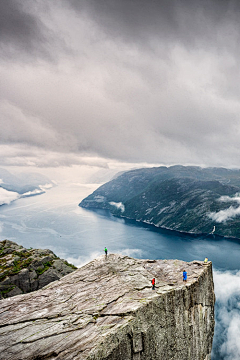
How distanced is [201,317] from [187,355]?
5.62 meters

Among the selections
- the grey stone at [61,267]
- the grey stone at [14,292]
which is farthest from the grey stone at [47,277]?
the grey stone at [14,292]

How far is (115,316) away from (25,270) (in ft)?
80.9

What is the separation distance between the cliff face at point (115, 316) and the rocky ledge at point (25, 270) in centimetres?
1052

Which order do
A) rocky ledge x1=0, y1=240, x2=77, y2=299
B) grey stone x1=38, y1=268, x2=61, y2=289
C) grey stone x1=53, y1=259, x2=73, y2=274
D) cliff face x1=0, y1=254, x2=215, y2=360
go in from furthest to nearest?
grey stone x1=53, y1=259, x2=73, y2=274 < grey stone x1=38, y1=268, x2=61, y2=289 < rocky ledge x1=0, y1=240, x2=77, y2=299 < cliff face x1=0, y1=254, x2=215, y2=360

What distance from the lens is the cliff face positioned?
15.7 meters

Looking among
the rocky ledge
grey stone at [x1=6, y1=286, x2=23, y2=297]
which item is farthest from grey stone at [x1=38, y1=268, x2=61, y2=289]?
grey stone at [x1=6, y1=286, x2=23, y2=297]

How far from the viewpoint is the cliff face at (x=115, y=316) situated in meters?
15.7

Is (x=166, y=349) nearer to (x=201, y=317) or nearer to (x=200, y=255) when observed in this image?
(x=201, y=317)

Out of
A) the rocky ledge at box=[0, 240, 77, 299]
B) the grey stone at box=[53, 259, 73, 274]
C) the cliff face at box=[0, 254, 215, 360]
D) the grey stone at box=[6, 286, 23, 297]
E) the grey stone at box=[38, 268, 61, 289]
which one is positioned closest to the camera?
the cliff face at box=[0, 254, 215, 360]

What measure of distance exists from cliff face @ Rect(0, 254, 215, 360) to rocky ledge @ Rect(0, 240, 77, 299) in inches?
414

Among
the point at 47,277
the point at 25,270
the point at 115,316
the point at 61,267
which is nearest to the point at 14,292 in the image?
the point at 25,270

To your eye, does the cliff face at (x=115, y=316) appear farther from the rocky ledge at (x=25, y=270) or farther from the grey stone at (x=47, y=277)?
the grey stone at (x=47, y=277)

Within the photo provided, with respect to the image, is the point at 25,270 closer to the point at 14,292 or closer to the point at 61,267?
the point at 14,292

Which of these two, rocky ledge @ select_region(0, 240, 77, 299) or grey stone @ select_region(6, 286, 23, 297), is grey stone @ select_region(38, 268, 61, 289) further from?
grey stone @ select_region(6, 286, 23, 297)
